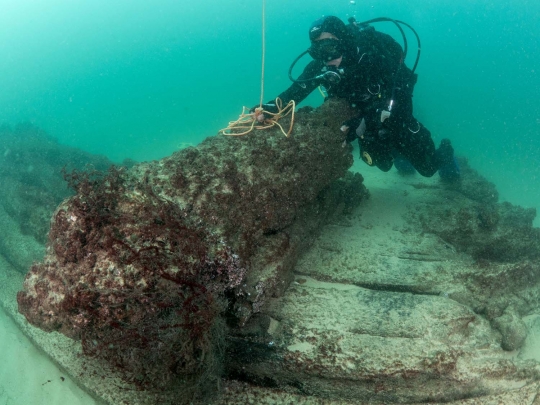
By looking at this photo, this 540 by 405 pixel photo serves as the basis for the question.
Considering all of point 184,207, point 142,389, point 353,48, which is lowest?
point 142,389

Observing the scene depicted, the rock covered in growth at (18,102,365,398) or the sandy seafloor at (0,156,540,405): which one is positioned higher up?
the rock covered in growth at (18,102,365,398)

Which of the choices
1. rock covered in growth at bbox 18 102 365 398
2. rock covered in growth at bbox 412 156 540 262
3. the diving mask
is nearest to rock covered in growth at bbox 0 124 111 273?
rock covered in growth at bbox 18 102 365 398

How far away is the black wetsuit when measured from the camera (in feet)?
19.0

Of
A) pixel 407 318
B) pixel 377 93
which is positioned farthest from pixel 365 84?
pixel 407 318

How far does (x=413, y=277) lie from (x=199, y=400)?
3372 mm

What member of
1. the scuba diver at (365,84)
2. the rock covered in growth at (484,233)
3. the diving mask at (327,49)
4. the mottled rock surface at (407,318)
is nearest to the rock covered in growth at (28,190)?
the mottled rock surface at (407,318)

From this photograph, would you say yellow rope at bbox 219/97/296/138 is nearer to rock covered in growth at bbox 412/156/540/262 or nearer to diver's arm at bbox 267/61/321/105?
diver's arm at bbox 267/61/321/105

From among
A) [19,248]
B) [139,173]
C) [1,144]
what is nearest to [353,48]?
[139,173]

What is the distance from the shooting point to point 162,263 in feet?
8.91

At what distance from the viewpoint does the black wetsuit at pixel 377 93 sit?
5.78 meters

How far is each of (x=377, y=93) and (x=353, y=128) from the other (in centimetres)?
106

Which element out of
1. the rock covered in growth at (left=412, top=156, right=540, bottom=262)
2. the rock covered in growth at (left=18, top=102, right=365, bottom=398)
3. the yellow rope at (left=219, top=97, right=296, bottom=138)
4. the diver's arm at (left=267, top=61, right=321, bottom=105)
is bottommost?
the rock covered in growth at (left=18, top=102, right=365, bottom=398)

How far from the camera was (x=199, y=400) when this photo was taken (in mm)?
3104

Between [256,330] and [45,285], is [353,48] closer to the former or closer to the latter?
[256,330]
